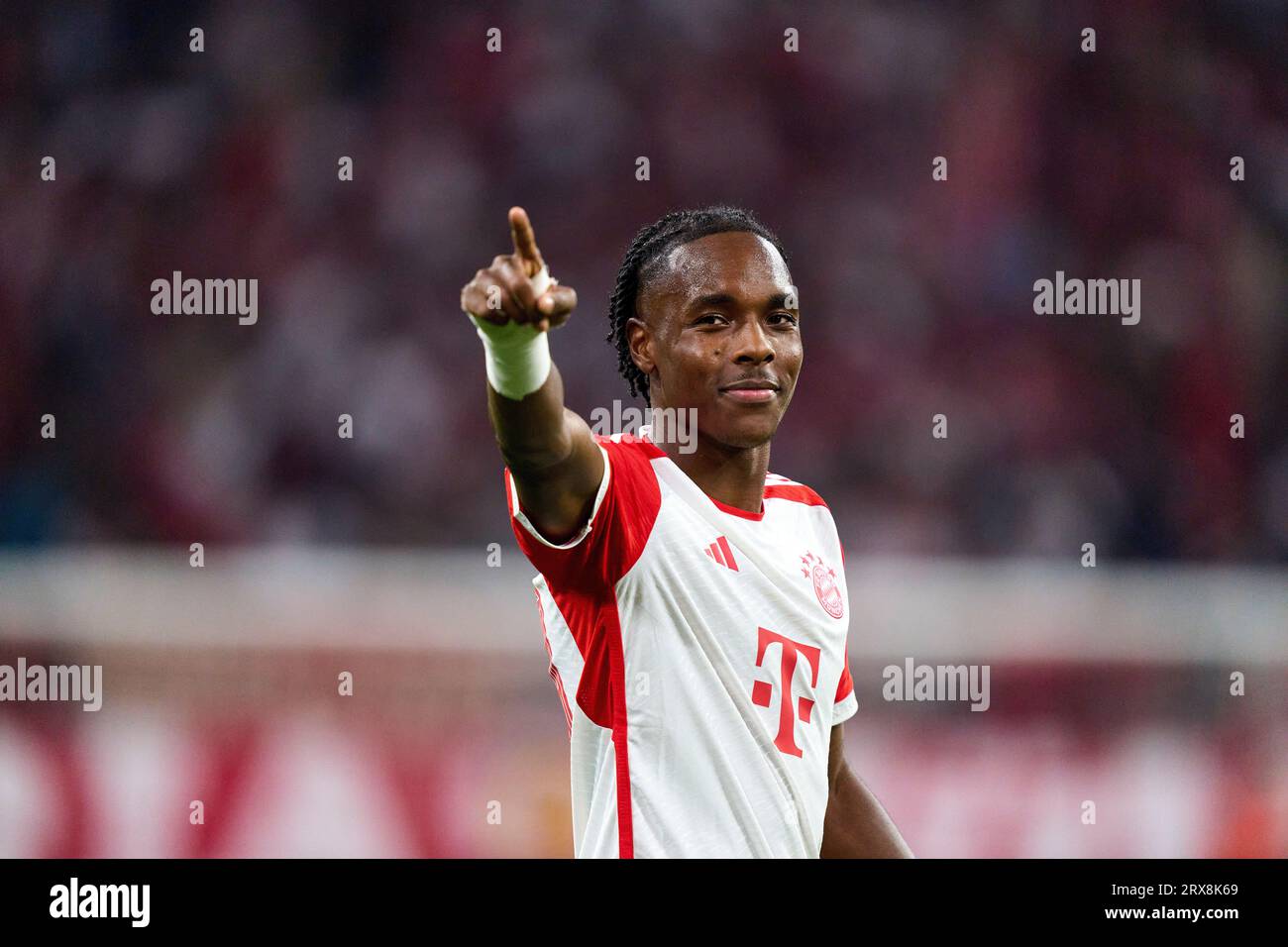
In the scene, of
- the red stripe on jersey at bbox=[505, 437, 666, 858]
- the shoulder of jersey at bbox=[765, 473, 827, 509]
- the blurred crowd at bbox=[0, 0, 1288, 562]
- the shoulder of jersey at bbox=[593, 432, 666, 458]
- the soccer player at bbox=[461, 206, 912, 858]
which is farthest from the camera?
the blurred crowd at bbox=[0, 0, 1288, 562]

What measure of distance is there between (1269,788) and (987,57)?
4749 mm

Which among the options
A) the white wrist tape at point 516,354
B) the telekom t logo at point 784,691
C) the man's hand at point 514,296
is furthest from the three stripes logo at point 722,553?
the man's hand at point 514,296

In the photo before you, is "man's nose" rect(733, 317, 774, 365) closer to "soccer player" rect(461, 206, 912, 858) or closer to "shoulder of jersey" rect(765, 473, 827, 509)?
"soccer player" rect(461, 206, 912, 858)

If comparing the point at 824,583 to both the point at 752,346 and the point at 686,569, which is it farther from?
the point at 752,346

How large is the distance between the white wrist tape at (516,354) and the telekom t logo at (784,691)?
75 centimetres

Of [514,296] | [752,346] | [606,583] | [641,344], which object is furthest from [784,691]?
[514,296]

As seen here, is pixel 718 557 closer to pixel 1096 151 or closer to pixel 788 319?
pixel 788 319

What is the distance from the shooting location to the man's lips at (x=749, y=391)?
284 centimetres

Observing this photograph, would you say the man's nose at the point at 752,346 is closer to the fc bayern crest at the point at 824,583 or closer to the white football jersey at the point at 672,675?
the white football jersey at the point at 672,675

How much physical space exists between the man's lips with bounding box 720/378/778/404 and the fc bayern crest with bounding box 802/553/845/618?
39 cm

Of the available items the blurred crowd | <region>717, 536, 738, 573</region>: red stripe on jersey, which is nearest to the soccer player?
<region>717, 536, 738, 573</region>: red stripe on jersey

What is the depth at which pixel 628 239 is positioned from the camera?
799 centimetres

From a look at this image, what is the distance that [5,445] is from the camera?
702cm

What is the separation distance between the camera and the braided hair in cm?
300
